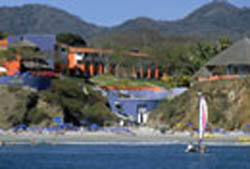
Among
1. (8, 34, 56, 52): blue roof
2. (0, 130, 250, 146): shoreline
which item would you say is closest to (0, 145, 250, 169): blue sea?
(0, 130, 250, 146): shoreline

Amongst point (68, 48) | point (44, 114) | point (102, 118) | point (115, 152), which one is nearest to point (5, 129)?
point (44, 114)

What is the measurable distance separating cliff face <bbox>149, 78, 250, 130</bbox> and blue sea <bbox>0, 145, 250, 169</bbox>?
10.8m

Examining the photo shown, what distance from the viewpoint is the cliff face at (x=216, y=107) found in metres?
65.4

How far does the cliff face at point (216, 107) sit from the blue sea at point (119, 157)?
1078 centimetres

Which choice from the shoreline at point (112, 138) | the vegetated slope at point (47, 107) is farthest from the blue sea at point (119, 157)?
the vegetated slope at point (47, 107)

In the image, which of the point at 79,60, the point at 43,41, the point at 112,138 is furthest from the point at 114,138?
the point at 79,60

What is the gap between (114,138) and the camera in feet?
197

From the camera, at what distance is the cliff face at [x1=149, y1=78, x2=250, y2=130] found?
6538 cm

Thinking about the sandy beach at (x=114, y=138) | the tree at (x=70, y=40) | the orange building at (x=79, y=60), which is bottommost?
the sandy beach at (x=114, y=138)

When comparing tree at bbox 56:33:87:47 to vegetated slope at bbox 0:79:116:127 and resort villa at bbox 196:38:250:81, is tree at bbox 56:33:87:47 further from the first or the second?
resort villa at bbox 196:38:250:81

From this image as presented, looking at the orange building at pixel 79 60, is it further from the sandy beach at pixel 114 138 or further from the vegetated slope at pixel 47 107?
the sandy beach at pixel 114 138

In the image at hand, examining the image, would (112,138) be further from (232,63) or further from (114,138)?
(232,63)

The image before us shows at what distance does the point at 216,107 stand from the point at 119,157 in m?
21.0

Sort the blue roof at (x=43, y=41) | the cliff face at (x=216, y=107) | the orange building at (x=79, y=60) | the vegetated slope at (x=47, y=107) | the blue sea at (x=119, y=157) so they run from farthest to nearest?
the orange building at (x=79, y=60), the blue roof at (x=43, y=41), the vegetated slope at (x=47, y=107), the cliff face at (x=216, y=107), the blue sea at (x=119, y=157)
